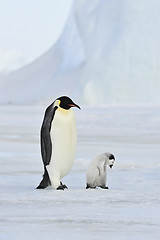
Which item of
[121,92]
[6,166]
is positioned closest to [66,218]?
[6,166]

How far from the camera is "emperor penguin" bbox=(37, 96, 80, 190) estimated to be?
14.0 feet

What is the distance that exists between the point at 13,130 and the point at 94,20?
1158 centimetres

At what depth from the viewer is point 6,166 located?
5688 mm

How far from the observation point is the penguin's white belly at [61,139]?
4.27 m

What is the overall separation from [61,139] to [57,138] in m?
0.03

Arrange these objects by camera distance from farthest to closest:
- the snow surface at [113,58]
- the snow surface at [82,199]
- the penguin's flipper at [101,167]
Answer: the snow surface at [113,58] → the penguin's flipper at [101,167] → the snow surface at [82,199]

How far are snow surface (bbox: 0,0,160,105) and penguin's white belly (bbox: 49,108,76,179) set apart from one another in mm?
15108

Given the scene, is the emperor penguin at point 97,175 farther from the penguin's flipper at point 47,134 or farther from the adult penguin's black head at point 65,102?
the adult penguin's black head at point 65,102

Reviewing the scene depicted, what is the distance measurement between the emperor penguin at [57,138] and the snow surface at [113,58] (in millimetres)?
15128

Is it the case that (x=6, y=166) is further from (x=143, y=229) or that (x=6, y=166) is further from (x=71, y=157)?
(x=143, y=229)

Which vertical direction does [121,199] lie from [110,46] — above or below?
below

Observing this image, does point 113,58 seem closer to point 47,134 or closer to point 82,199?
point 47,134

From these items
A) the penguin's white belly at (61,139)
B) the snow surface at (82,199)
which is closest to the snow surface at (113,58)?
the snow surface at (82,199)

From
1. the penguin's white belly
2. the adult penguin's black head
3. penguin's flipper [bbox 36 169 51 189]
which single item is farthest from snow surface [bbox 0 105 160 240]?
the adult penguin's black head
